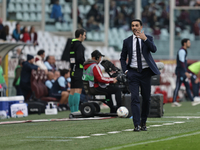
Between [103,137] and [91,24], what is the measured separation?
2350cm

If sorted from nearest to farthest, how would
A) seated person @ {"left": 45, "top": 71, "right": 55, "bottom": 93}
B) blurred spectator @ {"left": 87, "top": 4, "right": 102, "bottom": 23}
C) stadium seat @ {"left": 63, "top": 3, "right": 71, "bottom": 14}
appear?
seated person @ {"left": 45, "top": 71, "right": 55, "bottom": 93} < stadium seat @ {"left": 63, "top": 3, "right": 71, "bottom": 14} < blurred spectator @ {"left": 87, "top": 4, "right": 102, "bottom": 23}

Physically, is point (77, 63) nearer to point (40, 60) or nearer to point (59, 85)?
point (59, 85)

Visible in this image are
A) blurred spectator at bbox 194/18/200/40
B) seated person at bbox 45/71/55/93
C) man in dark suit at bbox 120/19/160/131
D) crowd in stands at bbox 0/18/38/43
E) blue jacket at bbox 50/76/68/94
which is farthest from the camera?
blurred spectator at bbox 194/18/200/40

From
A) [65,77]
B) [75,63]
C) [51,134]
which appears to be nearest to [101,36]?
[65,77]

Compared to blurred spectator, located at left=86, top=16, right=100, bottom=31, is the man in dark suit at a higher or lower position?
lower

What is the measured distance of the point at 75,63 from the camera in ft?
38.4

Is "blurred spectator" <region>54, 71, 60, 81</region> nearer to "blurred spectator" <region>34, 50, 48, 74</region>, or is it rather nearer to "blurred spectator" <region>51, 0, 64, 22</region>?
"blurred spectator" <region>34, 50, 48, 74</region>

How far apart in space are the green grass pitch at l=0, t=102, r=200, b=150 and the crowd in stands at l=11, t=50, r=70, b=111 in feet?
18.5

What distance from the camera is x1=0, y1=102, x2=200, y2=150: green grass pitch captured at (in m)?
6.61

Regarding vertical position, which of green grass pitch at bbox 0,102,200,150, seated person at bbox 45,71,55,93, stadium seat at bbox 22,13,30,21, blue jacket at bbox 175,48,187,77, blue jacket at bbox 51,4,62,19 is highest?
blue jacket at bbox 51,4,62,19

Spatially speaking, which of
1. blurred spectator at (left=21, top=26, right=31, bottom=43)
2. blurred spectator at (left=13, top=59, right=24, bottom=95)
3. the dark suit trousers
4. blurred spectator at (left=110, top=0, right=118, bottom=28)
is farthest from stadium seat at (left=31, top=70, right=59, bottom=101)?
blurred spectator at (left=110, top=0, right=118, bottom=28)

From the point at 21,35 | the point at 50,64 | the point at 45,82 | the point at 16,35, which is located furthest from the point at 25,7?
the point at 45,82

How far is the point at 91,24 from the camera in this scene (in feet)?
101

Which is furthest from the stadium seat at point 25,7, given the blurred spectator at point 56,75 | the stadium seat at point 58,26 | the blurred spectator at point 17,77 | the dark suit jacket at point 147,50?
the dark suit jacket at point 147,50
